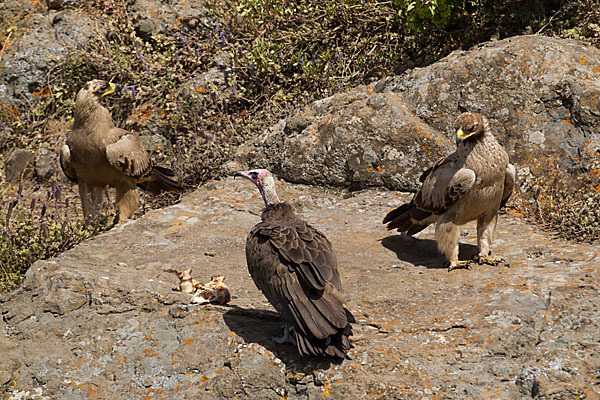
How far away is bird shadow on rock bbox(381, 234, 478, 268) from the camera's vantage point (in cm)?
563

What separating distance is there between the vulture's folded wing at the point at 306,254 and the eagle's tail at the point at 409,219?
1.71 metres

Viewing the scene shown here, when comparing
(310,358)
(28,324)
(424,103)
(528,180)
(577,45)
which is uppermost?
(577,45)

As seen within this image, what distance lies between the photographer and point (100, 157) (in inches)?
279

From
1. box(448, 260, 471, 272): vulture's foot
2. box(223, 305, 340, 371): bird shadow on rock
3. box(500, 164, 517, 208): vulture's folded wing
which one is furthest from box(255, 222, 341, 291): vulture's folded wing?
box(500, 164, 517, 208): vulture's folded wing

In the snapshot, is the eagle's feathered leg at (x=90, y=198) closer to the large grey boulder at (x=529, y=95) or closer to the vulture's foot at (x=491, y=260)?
the large grey boulder at (x=529, y=95)

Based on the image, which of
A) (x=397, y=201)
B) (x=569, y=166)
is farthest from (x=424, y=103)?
(x=569, y=166)

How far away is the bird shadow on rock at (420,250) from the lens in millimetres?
5629

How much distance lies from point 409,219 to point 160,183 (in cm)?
334

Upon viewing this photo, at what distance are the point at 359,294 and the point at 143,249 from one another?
220cm

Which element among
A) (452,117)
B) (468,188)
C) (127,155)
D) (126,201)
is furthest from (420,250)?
(126,201)

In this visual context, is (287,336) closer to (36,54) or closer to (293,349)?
(293,349)

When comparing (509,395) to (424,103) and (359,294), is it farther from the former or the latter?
(424,103)

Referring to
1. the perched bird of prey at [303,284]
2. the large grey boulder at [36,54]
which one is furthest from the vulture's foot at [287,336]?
the large grey boulder at [36,54]

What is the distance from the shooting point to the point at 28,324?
A: 440 centimetres
